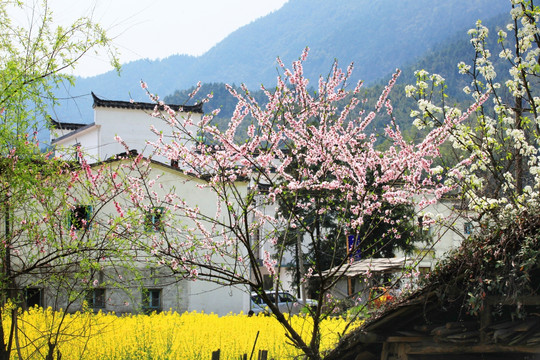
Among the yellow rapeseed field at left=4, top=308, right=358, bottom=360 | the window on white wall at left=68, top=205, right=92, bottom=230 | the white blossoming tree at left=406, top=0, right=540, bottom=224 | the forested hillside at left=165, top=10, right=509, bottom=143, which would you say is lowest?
Answer: the yellow rapeseed field at left=4, top=308, right=358, bottom=360

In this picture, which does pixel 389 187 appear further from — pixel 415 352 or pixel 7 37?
pixel 7 37

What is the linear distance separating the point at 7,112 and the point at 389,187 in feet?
15.6

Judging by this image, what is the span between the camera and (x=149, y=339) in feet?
34.3

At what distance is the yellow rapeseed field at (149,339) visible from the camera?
32.6 ft

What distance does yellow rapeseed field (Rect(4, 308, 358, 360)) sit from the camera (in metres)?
9.92

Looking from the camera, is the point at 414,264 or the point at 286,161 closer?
the point at 414,264

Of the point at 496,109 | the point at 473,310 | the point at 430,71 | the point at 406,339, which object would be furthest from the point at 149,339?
the point at 430,71

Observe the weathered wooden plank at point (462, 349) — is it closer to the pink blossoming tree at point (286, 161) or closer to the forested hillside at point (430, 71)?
the pink blossoming tree at point (286, 161)

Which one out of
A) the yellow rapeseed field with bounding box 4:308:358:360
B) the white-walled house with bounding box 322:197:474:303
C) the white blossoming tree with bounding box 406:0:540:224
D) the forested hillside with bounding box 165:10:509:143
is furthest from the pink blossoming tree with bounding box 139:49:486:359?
the forested hillside with bounding box 165:10:509:143

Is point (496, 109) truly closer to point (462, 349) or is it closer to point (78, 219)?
point (462, 349)

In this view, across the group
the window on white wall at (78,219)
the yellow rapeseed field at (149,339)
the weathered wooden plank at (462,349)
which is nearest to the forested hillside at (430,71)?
the yellow rapeseed field at (149,339)

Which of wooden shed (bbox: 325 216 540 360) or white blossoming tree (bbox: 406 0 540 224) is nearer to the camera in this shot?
wooden shed (bbox: 325 216 540 360)

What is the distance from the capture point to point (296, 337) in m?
6.28

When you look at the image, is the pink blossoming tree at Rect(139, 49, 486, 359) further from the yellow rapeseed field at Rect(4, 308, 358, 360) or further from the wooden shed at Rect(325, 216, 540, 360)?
the yellow rapeseed field at Rect(4, 308, 358, 360)
